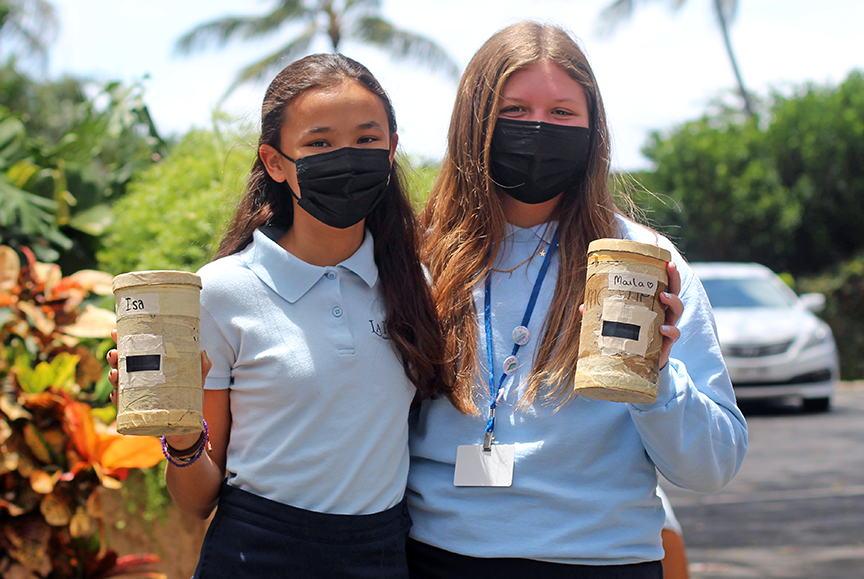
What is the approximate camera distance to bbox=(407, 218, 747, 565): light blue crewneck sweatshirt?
1.75 meters

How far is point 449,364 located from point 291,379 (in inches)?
15.3

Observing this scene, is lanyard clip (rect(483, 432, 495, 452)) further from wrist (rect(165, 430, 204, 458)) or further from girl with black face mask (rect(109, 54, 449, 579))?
wrist (rect(165, 430, 204, 458))

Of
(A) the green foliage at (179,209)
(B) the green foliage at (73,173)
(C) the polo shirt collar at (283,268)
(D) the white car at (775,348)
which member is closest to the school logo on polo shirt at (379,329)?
(C) the polo shirt collar at (283,268)

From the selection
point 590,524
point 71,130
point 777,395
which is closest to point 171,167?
point 71,130

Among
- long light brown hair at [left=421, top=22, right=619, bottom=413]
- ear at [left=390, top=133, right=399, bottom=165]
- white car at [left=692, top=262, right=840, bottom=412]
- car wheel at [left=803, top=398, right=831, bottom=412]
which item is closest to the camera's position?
long light brown hair at [left=421, top=22, right=619, bottom=413]

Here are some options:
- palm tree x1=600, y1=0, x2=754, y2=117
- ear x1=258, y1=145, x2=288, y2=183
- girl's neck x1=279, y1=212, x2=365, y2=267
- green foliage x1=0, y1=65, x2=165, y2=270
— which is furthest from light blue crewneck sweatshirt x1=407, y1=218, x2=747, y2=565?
palm tree x1=600, y1=0, x2=754, y2=117

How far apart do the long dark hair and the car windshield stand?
8563 mm

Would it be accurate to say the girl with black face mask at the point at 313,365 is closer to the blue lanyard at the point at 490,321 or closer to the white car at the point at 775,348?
the blue lanyard at the point at 490,321

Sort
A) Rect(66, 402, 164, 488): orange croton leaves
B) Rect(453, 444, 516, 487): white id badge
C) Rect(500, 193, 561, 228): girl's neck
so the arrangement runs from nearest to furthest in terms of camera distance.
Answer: Rect(453, 444, 516, 487): white id badge → Rect(500, 193, 561, 228): girl's neck → Rect(66, 402, 164, 488): orange croton leaves

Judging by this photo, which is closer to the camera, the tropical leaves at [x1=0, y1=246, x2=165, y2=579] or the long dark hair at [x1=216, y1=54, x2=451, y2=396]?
the long dark hair at [x1=216, y1=54, x2=451, y2=396]

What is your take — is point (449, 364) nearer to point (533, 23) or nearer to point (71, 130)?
point (533, 23)

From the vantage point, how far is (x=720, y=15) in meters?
21.8

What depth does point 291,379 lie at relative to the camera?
70.5 inches

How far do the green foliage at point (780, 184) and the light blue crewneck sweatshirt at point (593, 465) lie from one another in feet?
49.0
